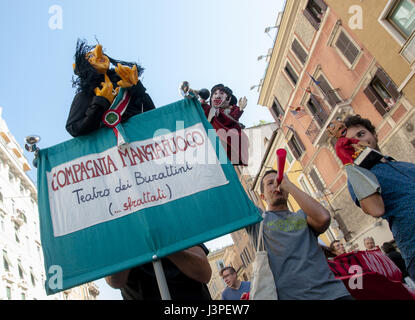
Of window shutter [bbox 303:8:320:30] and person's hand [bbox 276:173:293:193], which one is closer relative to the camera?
person's hand [bbox 276:173:293:193]

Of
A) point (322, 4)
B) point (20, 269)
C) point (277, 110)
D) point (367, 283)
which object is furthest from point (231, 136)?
point (20, 269)

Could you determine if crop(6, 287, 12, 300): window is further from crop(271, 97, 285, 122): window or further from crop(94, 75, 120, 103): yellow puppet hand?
crop(94, 75, 120, 103): yellow puppet hand

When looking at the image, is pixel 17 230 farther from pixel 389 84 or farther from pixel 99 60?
pixel 99 60

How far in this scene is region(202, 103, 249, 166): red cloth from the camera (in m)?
3.17

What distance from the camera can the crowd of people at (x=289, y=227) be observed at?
216cm

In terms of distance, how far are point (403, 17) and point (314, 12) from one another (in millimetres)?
6204

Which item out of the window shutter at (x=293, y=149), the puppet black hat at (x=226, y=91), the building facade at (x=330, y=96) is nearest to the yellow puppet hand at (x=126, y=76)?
the puppet black hat at (x=226, y=91)

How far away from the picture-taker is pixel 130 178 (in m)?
2.33

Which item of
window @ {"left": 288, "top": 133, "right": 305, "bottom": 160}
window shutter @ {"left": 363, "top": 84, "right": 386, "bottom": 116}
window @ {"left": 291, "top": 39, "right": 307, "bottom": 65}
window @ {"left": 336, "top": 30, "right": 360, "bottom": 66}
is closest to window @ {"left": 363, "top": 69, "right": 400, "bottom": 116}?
window shutter @ {"left": 363, "top": 84, "right": 386, "bottom": 116}

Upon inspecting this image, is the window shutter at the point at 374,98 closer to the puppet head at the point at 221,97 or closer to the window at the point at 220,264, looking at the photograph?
the puppet head at the point at 221,97

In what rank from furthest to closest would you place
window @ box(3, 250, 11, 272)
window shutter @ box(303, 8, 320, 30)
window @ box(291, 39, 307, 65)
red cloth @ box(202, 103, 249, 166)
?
window @ box(3, 250, 11, 272)
window @ box(291, 39, 307, 65)
window shutter @ box(303, 8, 320, 30)
red cloth @ box(202, 103, 249, 166)

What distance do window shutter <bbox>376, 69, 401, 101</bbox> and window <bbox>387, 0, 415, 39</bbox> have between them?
182 cm

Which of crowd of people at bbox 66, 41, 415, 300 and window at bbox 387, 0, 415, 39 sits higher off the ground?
window at bbox 387, 0, 415, 39
